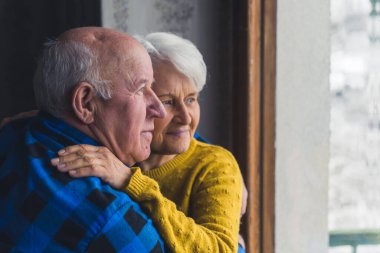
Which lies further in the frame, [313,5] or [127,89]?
[313,5]

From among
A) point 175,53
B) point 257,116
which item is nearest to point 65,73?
point 175,53

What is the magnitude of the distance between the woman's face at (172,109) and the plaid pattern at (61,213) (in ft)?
1.43

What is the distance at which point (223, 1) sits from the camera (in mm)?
2469

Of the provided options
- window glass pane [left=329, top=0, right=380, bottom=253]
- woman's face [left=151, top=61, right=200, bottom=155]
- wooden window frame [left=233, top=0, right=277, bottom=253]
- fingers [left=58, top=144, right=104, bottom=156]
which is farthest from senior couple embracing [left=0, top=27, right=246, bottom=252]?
window glass pane [left=329, top=0, right=380, bottom=253]

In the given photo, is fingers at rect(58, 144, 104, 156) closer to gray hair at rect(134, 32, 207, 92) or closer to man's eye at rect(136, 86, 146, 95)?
man's eye at rect(136, 86, 146, 95)

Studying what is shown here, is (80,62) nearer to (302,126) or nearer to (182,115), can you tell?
(182,115)

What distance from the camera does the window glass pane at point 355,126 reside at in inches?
95.1

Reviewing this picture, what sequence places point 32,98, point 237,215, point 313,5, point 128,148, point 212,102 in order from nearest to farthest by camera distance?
point 128,148 < point 237,215 < point 313,5 < point 212,102 < point 32,98

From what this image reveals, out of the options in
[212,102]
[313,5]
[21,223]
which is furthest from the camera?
[212,102]

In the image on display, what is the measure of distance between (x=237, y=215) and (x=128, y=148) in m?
0.38

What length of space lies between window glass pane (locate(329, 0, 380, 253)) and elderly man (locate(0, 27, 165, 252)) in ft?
3.73

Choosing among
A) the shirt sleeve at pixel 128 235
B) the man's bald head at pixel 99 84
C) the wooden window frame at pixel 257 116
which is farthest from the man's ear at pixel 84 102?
the wooden window frame at pixel 257 116

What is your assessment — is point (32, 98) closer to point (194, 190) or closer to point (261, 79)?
point (261, 79)

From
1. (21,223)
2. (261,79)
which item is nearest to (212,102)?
(261,79)
